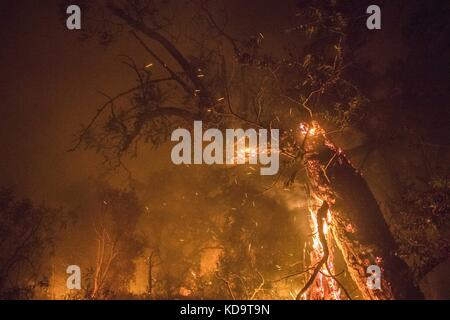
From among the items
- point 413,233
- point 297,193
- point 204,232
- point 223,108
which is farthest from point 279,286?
point 223,108

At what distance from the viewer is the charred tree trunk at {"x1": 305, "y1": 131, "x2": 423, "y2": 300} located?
7629mm

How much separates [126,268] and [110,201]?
4.16 metres

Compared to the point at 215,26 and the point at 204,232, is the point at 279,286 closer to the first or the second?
the point at 204,232

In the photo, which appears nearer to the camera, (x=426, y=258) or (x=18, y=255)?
(x=426, y=258)

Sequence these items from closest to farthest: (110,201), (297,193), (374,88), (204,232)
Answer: (374,88) < (297,193) < (110,201) < (204,232)

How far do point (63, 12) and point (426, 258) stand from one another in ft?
33.3

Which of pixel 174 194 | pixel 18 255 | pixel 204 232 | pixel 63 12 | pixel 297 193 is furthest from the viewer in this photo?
pixel 174 194

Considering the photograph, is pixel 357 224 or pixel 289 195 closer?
pixel 357 224

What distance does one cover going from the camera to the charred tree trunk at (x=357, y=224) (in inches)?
300

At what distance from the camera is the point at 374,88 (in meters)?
13.8

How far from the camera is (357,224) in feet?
25.8
